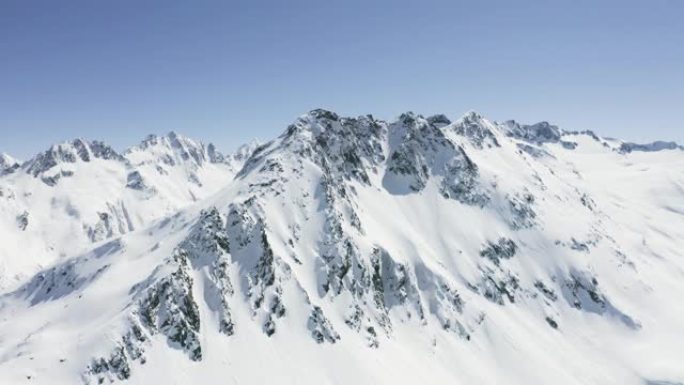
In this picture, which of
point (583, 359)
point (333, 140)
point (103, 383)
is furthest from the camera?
point (333, 140)

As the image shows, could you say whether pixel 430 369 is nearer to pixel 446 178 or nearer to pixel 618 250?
pixel 446 178

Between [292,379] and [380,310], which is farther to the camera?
[380,310]

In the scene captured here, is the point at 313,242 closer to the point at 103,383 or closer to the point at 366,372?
the point at 366,372

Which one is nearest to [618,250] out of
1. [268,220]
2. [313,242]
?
[313,242]

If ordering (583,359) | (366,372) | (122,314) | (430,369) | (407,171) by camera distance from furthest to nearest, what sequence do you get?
1. (407,171)
2. (583,359)
3. (430,369)
4. (366,372)
5. (122,314)

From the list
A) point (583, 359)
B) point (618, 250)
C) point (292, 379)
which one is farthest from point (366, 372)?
point (618, 250)

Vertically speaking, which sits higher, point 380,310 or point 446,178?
point 446,178

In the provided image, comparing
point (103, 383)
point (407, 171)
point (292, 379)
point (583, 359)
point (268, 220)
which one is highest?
point (407, 171)
